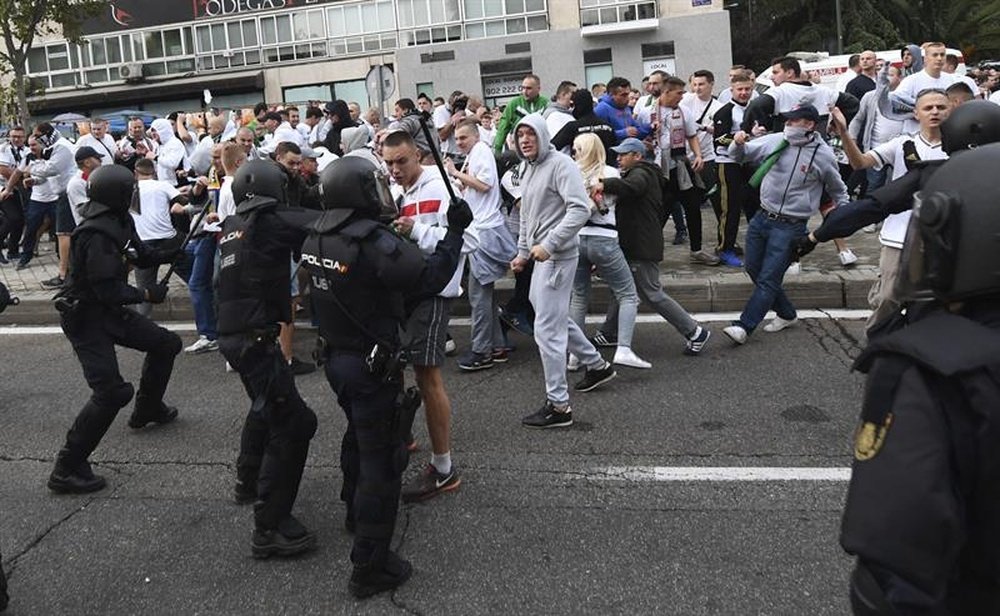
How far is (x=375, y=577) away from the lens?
3.44 meters

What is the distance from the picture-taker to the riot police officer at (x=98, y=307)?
184 inches

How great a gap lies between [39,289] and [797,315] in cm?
806

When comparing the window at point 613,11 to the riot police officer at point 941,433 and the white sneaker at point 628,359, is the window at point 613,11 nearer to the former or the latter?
the white sneaker at point 628,359

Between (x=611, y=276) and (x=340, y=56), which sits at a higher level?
(x=340, y=56)

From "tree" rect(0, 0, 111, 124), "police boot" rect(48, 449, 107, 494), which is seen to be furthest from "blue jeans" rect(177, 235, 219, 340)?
"tree" rect(0, 0, 111, 124)

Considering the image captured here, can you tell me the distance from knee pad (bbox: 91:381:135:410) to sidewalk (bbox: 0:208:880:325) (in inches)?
149

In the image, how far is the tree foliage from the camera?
34125 mm

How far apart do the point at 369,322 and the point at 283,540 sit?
3.63ft

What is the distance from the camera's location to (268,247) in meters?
3.99

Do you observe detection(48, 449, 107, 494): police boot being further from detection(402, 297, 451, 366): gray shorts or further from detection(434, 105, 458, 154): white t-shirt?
detection(434, 105, 458, 154): white t-shirt

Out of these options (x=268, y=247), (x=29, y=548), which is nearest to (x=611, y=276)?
(x=268, y=247)

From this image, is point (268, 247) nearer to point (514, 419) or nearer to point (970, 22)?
point (514, 419)

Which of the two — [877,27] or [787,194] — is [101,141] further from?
[877,27]

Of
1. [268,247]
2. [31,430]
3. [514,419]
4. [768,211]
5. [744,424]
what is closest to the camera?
[268,247]
